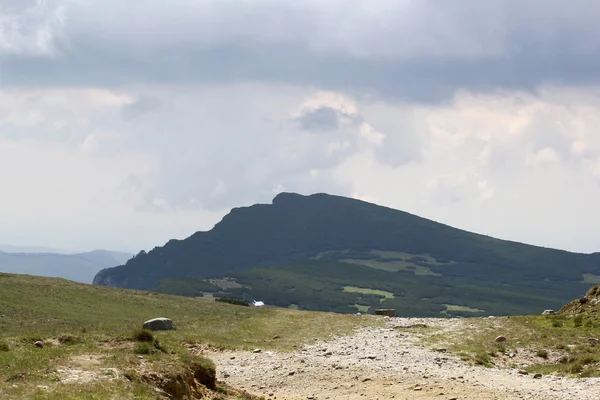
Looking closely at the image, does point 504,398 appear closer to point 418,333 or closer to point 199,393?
point 199,393

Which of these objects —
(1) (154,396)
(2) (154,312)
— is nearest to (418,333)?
(2) (154,312)

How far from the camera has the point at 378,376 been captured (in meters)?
37.4

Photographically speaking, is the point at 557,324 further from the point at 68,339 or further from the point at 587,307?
the point at 68,339

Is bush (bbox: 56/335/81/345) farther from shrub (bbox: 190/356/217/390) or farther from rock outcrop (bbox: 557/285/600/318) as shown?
rock outcrop (bbox: 557/285/600/318)

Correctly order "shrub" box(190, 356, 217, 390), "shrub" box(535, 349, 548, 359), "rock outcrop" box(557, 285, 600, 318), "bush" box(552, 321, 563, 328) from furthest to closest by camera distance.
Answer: "rock outcrop" box(557, 285, 600, 318)
"bush" box(552, 321, 563, 328)
"shrub" box(535, 349, 548, 359)
"shrub" box(190, 356, 217, 390)

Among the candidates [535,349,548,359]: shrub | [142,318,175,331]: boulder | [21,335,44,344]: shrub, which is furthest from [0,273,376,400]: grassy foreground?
[535,349,548,359]: shrub

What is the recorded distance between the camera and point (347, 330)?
55.2 metres

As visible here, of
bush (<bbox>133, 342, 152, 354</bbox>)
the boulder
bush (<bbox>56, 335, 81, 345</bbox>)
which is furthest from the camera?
the boulder

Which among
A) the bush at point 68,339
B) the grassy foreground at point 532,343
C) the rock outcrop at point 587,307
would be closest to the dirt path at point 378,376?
the grassy foreground at point 532,343

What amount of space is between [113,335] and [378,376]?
43.7ft

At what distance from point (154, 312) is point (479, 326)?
1085 inches

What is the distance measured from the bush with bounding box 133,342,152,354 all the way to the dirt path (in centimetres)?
557

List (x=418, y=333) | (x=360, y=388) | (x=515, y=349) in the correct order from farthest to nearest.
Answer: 1. (x=418, y=333)
2. (x=515, y=349)
3. (x=360, y=388)

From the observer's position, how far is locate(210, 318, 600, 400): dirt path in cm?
3338
